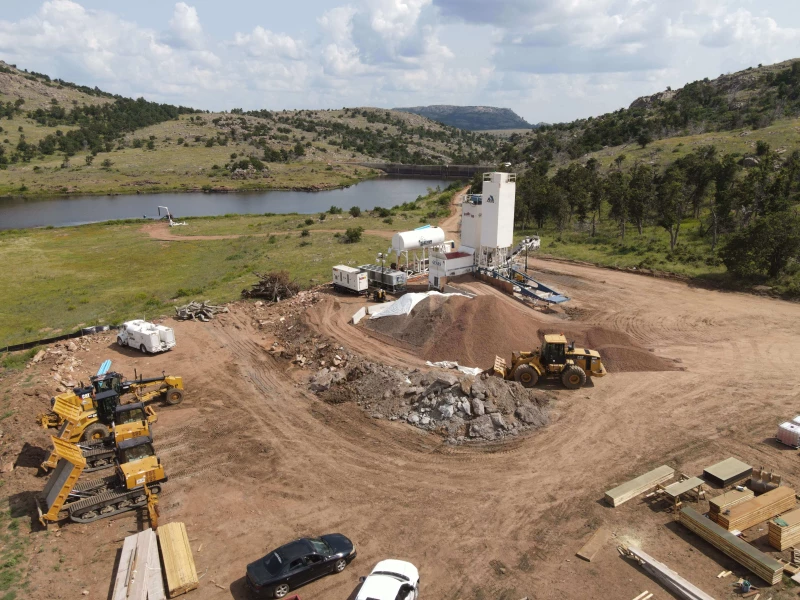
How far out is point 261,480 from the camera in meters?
18.2

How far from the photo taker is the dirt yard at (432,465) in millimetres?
13938

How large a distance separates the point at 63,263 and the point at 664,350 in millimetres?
61415

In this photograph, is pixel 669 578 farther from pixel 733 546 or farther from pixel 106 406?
pixel 106 406

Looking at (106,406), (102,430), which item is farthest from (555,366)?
(102,430)

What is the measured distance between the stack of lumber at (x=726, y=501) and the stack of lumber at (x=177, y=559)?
48.6ft

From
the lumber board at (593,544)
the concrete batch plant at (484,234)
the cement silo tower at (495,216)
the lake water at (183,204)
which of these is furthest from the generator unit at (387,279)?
the lake water at (183,204)

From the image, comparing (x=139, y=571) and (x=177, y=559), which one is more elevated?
(x=177, y=559)

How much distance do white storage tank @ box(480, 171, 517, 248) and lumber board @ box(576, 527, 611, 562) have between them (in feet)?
90.4

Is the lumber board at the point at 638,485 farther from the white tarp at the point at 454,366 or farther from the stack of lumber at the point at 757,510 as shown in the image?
the white tarp at the point at 454,366

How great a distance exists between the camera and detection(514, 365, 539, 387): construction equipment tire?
24.3m

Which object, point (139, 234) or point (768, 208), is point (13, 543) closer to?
point (768, 208)

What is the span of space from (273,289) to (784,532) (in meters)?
32.8

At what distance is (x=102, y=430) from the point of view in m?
20.5

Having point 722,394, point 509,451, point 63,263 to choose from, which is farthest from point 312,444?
point 63,263
